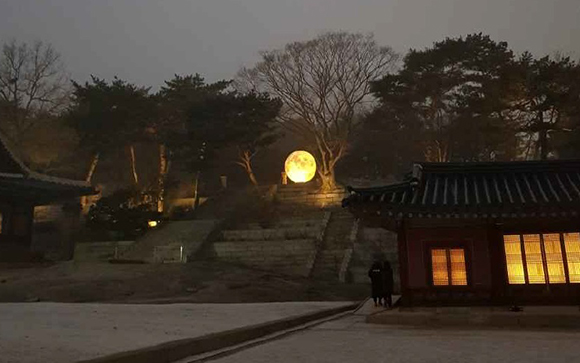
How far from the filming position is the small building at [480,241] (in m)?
12.8

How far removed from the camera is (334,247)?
28094 millimetres

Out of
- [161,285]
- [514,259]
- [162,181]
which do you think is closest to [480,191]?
[514,259]

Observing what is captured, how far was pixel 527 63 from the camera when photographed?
3278 centimetres

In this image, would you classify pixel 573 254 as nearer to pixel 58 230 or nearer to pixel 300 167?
pixel 300 167

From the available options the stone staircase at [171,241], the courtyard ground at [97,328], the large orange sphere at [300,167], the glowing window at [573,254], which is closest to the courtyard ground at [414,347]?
the courtyard ground at [97,328]

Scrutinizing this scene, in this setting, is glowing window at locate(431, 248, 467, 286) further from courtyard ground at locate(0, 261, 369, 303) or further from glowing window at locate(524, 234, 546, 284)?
courtyard ground at locate(0, 261, 369, 303)

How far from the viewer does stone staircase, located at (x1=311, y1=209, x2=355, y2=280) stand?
25308 mm

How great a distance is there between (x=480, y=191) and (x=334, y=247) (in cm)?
1463

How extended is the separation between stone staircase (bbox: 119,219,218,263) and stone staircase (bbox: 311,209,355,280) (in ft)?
25.6

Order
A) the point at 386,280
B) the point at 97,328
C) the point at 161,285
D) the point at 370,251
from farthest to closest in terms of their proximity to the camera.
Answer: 1. the point at 370,251
2. the point at 161,285
3. the point at 386,280
4. the point at 97,328

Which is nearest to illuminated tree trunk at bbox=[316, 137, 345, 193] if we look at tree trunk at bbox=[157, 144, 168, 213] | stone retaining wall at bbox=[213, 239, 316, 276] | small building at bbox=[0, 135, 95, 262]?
stone retaining wall at bbox=[213, 239, 316, 276]

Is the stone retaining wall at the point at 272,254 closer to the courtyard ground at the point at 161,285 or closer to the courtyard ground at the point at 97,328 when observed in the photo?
the courtyard ground at the point at 161,285

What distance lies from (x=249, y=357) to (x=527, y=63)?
32394 mm

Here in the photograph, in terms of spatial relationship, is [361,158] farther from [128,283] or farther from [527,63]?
[128,283]
